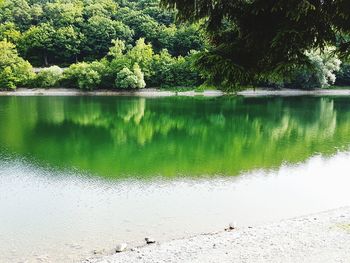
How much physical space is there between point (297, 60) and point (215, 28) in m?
1.19

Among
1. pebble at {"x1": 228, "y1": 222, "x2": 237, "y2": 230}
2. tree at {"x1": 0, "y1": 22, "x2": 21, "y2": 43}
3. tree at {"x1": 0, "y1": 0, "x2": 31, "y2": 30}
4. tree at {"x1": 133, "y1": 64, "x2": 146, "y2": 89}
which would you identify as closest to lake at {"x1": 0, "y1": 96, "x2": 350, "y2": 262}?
pebble at {"x1": 228, "y1": 222, "x2": 237, "y2": 230}

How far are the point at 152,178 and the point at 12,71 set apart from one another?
180ft

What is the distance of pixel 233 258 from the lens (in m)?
9.13

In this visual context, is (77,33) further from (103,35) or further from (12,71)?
(12,71)

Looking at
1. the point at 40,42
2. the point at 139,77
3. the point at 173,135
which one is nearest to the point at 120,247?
the point at 173,135

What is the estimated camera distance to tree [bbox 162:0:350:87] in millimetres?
4203

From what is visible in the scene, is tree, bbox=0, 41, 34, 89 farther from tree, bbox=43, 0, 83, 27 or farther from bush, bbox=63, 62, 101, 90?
tree, bbox=43, 0, 83, 27

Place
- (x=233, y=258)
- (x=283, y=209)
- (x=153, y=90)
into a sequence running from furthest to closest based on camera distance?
(x=153, y=90)
(x=283, y=209)
(x=233, y=258)

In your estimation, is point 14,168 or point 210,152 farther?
point 210,152

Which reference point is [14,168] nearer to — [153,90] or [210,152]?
[210,152]

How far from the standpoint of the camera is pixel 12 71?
63500mm

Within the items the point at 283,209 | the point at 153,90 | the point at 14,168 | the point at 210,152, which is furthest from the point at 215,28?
the point at 153,90

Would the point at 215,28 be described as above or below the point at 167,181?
above

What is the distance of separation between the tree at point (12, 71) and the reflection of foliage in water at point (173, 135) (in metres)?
17.7
